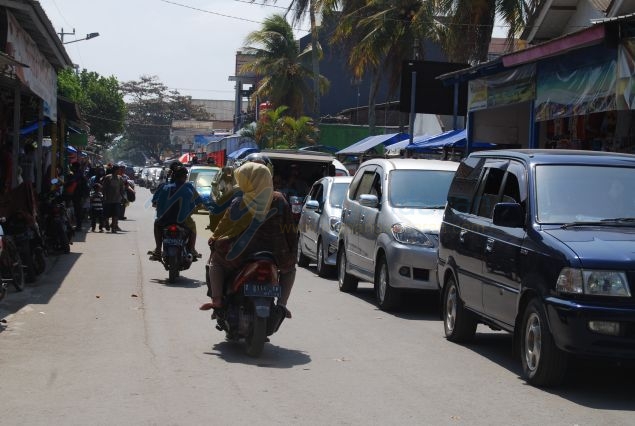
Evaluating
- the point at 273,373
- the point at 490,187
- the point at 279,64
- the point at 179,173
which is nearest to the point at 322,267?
the point at 179,173

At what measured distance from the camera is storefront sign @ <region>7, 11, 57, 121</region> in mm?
14195

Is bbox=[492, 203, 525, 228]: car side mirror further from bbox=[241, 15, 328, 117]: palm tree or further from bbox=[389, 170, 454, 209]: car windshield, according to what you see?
bbox=[241, 15, 328, 117]: palm tree

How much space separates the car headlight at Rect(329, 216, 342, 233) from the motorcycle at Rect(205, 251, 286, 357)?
759 centimetres

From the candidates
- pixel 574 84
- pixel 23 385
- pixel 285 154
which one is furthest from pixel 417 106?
pixel 23 385

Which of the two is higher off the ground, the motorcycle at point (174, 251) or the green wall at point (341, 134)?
the green wall at point (341, 134)

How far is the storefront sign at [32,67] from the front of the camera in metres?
14.2

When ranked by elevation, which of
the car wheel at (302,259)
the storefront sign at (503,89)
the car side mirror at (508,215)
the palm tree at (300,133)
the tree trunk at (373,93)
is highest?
the tree trunk at (373,93)

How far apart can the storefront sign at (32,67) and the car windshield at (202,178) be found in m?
15.0

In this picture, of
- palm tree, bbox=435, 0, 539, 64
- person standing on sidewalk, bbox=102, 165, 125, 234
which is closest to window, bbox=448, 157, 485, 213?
person standing on sidewalk, bbox=102, 165, 125, 234

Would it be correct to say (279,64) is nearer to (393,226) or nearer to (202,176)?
(202,176)

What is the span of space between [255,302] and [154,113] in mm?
115220

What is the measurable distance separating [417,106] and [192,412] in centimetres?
2323

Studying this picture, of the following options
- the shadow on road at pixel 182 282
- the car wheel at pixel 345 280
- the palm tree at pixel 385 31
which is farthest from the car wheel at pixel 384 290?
the palm tree at pixel 385 31

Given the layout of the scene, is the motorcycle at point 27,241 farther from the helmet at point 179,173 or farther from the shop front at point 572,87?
the shop front at point 572,87
